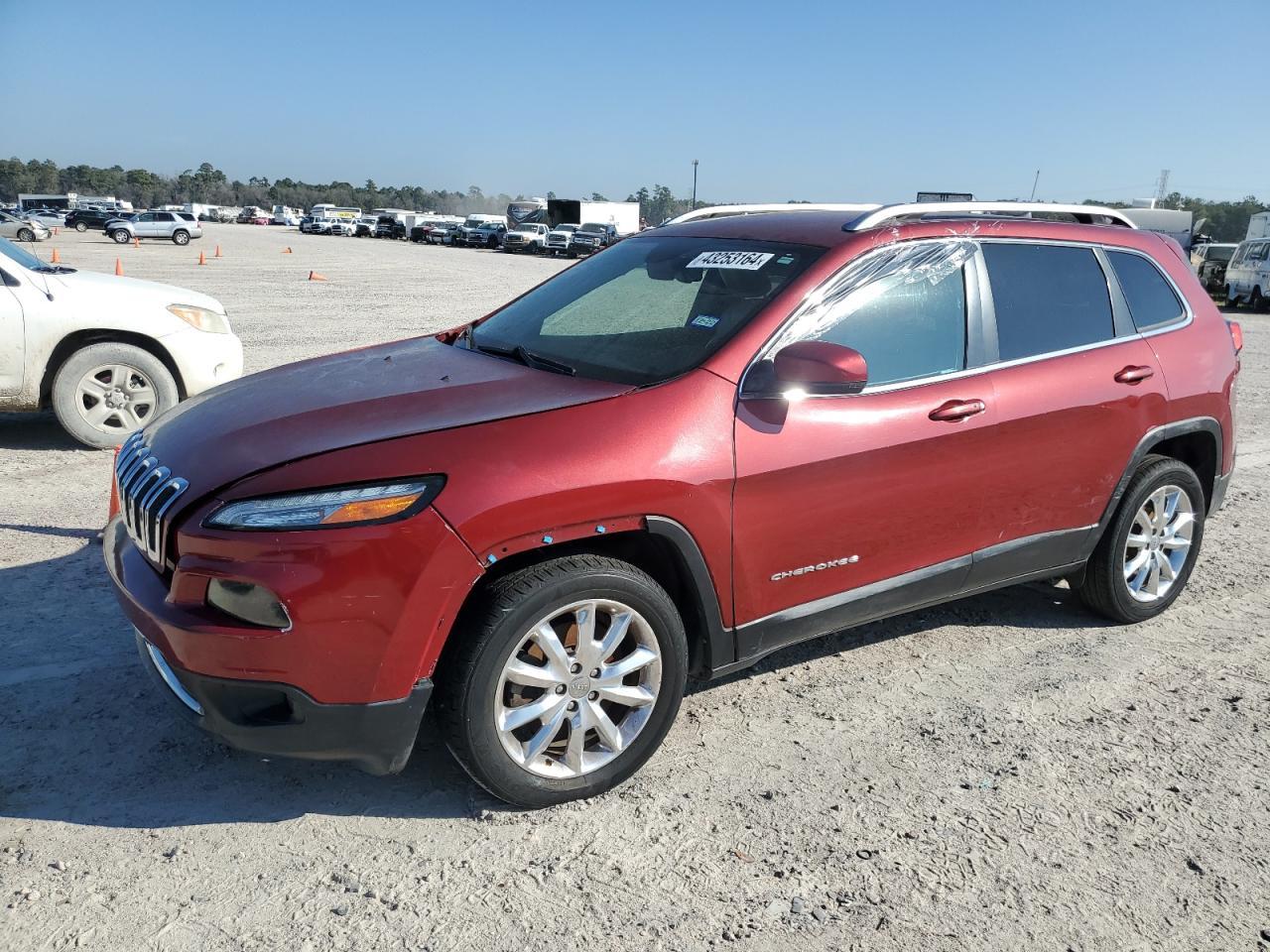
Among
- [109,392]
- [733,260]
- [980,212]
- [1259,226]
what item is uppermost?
[1259,226]

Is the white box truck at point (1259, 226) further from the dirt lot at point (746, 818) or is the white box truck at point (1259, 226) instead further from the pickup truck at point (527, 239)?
the dirt lot at point (746, 818)

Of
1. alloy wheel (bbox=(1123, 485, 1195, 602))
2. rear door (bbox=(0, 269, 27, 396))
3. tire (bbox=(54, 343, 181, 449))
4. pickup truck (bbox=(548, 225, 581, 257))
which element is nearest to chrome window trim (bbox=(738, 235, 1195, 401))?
alloy wheel (bbox=(1123, 485, 1195, 602))

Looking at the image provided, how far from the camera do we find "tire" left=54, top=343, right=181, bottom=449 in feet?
21.8

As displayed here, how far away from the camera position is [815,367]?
3.12 meters

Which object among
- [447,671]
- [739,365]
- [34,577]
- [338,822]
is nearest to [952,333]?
[739,365]

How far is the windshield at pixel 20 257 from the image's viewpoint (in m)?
6.81

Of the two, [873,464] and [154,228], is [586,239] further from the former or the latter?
[873,464]

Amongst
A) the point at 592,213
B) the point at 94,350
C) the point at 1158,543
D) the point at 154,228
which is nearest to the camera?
the point at 1158,543

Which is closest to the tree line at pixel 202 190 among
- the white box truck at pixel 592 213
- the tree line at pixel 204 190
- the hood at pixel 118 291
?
the tree line at pixel 204 190

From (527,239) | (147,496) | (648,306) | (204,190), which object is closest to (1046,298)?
(648,306)

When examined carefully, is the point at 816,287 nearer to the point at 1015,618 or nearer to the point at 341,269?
the point at 1015,618

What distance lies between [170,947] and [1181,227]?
32.2 meters

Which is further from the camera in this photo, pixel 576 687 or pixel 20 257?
pixel 20 257

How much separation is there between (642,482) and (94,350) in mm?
5234
